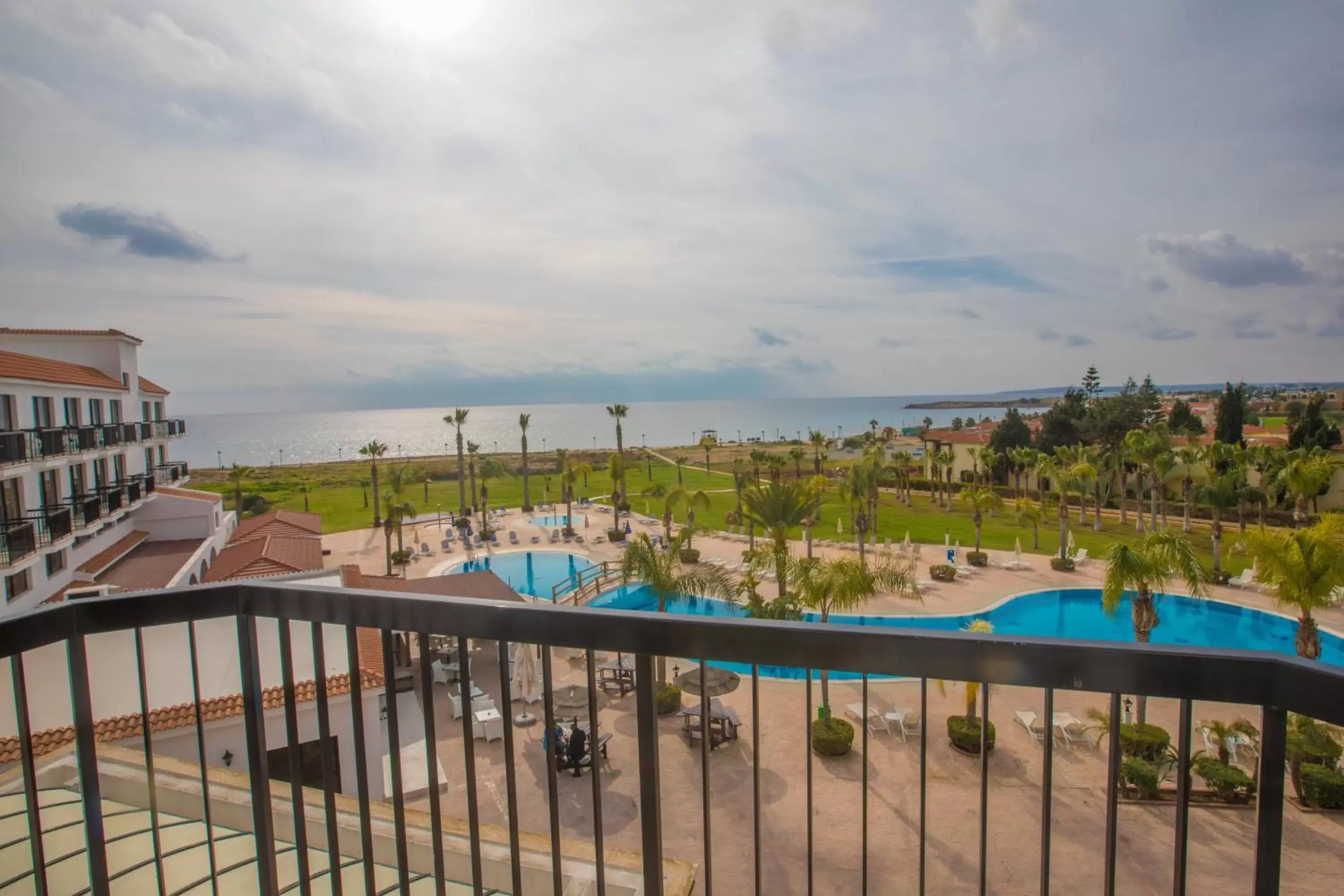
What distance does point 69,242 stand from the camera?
78.0 ft

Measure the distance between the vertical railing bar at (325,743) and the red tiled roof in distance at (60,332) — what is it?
104 ft

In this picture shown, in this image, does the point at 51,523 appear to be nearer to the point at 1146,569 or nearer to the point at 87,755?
the point at 87,755

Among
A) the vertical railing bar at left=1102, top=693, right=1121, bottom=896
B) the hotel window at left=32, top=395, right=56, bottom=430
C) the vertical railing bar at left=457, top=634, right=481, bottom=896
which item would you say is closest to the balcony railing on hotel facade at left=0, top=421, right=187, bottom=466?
the hotel window at left=32, top=395, right=56, bottom=430

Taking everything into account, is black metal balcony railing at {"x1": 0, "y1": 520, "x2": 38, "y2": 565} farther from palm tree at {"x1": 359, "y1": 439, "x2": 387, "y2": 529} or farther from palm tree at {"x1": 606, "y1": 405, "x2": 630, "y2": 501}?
palm tree at {"x1": 606, "y1": 405, "x2": 630, "y2": 501}

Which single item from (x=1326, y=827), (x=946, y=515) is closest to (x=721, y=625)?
(x=1326, y=827)

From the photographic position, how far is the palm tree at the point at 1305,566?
1423 centimetres

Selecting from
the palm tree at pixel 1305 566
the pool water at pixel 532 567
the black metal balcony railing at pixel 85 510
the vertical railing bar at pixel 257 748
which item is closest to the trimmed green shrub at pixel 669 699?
the vertical railing bar at pixel 257 748

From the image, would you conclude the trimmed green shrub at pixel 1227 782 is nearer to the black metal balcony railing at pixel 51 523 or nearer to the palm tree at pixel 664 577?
the palm tree at pixel 664 577

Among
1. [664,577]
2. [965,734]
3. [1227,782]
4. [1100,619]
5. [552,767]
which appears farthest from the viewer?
[1100,619]

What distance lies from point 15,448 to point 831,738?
809 inches

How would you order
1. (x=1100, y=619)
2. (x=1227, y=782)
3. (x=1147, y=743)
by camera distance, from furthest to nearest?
(x=1100, y=619), (x=1147, y=743), (x=1227, y=782)

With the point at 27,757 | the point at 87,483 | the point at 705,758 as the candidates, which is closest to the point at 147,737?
the point at 27,757

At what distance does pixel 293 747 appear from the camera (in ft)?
7.99

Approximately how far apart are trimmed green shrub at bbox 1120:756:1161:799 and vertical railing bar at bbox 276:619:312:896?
12821 mm
